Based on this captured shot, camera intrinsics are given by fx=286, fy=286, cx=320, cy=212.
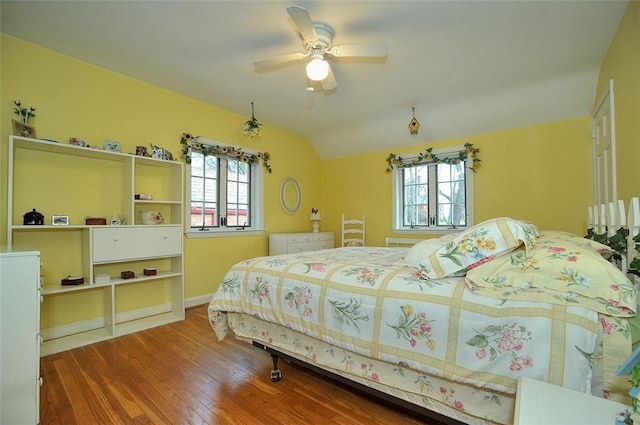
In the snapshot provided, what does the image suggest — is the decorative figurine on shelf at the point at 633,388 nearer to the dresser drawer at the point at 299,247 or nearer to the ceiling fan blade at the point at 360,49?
the ceiling fan blade at the point at 360,49

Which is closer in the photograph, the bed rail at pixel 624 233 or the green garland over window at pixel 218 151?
the bed rail at pixel 624 233

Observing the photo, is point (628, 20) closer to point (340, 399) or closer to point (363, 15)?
point (363, 15)

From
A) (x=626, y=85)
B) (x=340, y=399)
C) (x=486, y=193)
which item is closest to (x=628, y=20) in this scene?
(x=626, y=85)

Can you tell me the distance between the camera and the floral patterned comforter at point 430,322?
3.29 feet

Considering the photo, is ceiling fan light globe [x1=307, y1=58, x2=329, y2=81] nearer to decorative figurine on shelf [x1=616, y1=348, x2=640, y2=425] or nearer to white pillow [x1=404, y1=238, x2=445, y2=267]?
white pillow [x1=404, y1=238, x2=445, y2=267]

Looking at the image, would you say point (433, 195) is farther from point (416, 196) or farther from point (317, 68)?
point (317, 68)

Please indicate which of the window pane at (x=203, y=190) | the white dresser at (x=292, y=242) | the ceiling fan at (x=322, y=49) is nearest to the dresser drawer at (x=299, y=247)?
the white dresser at (x=292, y=242)

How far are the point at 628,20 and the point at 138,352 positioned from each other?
4.37 metres

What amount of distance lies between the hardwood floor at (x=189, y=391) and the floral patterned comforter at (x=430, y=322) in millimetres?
458

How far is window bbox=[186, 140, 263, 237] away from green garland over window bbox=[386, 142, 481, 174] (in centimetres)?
209

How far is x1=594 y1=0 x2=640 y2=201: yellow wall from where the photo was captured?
184 centimetres

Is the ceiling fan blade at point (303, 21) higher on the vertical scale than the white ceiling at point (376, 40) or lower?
lower

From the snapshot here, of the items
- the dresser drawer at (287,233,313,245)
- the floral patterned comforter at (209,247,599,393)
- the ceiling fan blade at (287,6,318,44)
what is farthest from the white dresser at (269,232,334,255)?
the ceiling fan blade at (287,6,318,44)

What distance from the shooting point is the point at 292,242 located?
4.19 meters
